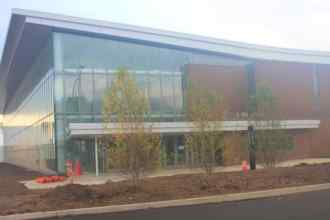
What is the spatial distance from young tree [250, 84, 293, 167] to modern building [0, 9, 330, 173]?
3.56 meters

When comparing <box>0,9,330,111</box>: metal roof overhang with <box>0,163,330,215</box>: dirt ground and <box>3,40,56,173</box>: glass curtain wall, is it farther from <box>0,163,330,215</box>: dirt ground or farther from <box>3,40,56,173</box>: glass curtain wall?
<box>0,163,330,215</box>: dirt ground

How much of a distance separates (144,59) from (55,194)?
761 inches

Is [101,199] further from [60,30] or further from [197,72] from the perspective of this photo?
[197,72]

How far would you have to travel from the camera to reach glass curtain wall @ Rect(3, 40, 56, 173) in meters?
31.9

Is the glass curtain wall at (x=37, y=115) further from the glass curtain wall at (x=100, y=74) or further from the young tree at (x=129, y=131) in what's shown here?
the young tree at (x=129, y=131)

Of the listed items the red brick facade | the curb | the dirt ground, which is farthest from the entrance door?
the curb

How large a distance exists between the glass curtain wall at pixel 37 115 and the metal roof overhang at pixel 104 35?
118 centimetres

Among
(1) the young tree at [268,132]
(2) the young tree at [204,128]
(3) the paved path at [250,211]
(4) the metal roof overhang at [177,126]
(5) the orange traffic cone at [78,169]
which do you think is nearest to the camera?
(3) the paved path at [250,211]

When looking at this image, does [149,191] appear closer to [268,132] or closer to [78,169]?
[268,132]

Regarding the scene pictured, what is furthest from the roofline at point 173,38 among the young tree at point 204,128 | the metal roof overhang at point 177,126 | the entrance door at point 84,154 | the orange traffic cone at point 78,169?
the young tree at point 204,128

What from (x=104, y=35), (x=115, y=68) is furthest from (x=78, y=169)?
(x=104, y=35)

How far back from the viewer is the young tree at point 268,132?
22.7 metres

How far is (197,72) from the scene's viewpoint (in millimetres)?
34906

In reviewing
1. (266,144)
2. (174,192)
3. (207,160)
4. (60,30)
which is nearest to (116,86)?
(174,192)
